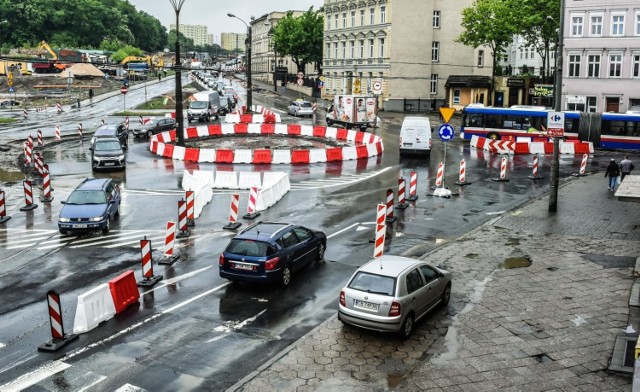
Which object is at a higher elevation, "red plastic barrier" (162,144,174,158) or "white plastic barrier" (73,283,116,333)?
"red plastic barrier" (162,144,174,158)

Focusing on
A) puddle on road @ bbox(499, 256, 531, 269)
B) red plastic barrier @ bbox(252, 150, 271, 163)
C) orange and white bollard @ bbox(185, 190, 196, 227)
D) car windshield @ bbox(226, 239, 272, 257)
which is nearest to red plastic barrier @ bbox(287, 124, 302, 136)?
red plastic barrier @ bbox(252, 150, 271, 163)

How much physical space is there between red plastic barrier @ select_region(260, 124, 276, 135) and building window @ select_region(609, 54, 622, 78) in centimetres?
2862

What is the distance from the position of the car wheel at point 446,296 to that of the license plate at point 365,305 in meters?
2.27

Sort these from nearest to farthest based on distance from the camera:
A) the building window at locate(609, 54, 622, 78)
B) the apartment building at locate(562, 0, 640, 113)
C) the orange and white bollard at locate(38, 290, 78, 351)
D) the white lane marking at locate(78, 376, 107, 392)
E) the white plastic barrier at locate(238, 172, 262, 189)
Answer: the white lane marking at locate(78, 376, 107, 392), the orange and white bollard at locate(38, 290, 78, 351), the white plastic barrier at locate(238, 172, 262, 189), the apartment building at locate(562, 0, 640, 113), the building window at locate(609, 54, 622, 78)

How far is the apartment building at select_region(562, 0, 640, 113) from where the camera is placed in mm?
52562

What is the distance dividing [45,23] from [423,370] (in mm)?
166667

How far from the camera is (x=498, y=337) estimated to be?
12141 millimetres

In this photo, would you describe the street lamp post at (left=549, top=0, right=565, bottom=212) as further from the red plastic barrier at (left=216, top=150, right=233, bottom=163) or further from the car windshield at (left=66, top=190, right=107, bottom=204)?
the red plastic barrier at (left=216, top=150, right=233, bottom=163)

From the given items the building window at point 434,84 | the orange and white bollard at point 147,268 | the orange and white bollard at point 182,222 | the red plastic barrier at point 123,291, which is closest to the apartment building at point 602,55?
the building window at point 434,84

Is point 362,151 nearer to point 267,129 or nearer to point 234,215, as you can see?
point 267,129

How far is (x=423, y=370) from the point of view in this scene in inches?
427

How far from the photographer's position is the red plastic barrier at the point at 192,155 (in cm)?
3681

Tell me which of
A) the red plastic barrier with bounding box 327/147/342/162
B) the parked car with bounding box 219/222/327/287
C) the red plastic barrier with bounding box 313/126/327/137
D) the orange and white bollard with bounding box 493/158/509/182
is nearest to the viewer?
the parked car with bounding box 219/222/327/287

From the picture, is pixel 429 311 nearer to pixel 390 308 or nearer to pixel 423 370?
pixel 390 308
